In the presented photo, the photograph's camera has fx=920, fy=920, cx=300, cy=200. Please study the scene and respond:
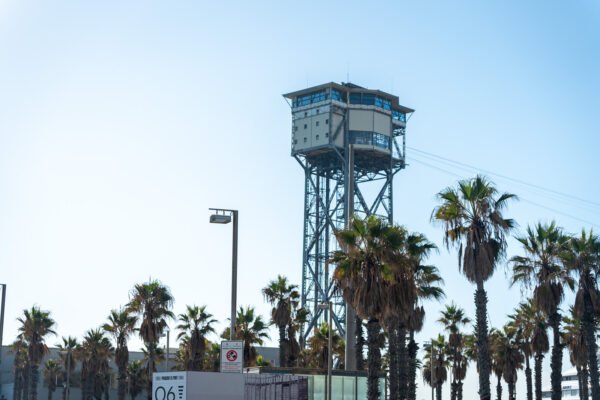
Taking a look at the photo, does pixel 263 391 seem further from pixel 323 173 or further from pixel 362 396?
pixel 323 173

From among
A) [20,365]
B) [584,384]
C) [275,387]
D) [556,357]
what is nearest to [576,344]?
[584,384]

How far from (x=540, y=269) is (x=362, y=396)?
13962 millimetres

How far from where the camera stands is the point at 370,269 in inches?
1646

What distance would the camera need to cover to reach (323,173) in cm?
11694

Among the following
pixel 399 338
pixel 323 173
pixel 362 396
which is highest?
pixel 323 173

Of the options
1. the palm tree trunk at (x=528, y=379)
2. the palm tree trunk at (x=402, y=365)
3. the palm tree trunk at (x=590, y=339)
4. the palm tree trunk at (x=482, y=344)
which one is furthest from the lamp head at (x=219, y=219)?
the palm tree trunk at (x=528, y=379)

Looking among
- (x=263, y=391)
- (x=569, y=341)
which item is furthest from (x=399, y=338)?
(x=569, y=341)

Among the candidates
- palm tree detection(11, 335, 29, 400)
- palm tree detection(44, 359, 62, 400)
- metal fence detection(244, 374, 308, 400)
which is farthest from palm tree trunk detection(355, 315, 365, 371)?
palm tree detection(44, 359, 62, 400)

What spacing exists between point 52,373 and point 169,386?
245 feet

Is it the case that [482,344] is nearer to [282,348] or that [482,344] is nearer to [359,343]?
[359,343]

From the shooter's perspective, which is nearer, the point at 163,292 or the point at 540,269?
the point at 540,269

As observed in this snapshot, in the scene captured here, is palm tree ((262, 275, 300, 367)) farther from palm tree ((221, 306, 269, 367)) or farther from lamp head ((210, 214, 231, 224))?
lamp head ((210, 214, 231, 224))

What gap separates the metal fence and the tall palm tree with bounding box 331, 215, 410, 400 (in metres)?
3.13

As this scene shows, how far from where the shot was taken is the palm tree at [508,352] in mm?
76512
